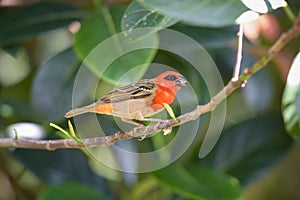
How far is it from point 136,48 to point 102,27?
0.13 metres

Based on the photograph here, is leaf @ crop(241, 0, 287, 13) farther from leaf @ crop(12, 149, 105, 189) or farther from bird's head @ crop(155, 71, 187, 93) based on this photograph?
leaf @ crop(12, 149, 105, 189)

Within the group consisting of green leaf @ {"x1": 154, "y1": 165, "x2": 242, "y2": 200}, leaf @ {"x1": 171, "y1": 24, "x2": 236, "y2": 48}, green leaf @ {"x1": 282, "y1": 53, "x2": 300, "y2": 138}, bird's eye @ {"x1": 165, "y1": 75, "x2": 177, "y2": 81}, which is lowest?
green leaf @ {"x1": 154, "y1": 165, "x2": 242, "y2": 200}

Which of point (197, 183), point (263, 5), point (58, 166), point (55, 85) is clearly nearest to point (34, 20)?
point (55, 85)

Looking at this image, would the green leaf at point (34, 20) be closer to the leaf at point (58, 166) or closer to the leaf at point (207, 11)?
the leaf at point (58, 166)

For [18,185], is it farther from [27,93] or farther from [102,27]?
[102,27]

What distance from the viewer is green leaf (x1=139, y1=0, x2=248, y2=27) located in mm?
620

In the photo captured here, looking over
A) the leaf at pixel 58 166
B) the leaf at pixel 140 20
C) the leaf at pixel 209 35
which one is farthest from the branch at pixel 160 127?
the leaf at pixel 58 166

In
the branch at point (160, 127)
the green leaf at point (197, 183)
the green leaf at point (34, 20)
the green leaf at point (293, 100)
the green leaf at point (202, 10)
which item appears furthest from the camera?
the green leaf at point (34, 20)

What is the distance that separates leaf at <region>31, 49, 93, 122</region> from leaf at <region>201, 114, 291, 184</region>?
0.92 ft

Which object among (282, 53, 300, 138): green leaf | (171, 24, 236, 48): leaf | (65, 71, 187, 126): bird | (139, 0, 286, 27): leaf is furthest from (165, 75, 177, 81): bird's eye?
(171, 24, 236, 48): leaf

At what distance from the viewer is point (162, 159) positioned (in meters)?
0.94

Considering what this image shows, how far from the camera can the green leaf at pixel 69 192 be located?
0.91m

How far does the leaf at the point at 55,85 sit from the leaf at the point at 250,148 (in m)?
0.28

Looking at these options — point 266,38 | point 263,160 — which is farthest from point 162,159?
point 266,38
